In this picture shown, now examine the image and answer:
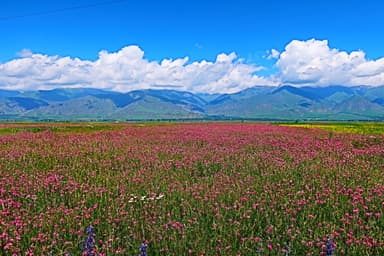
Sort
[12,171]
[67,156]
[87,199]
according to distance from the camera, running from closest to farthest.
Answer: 1. [87,199]
2. [12,171]
3. [67,156]

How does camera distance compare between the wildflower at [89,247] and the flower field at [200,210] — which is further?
the flower field at [200,210]

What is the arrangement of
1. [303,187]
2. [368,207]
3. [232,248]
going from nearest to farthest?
[232,248] < [368,207] < [303,187]

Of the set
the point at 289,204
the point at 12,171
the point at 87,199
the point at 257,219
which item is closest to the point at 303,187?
the point at 289,204

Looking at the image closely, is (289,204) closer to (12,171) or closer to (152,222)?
(152,222)

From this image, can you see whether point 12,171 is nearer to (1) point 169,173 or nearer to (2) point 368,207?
(1) point 169,173

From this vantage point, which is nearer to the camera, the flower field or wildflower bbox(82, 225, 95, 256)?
wildflower bbox(82, 225, 95, 256)

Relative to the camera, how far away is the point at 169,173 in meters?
9.39

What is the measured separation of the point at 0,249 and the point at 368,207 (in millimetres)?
5829

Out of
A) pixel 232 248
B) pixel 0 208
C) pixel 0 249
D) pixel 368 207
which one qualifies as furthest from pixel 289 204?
pixel 0 208

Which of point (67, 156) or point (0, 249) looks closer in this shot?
A: point (0, 249)

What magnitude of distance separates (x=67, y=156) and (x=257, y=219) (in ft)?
26.6

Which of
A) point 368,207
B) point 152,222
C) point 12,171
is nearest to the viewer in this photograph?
point 152,222

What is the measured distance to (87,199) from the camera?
686cm

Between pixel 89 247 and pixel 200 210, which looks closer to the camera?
pixel 89 247
